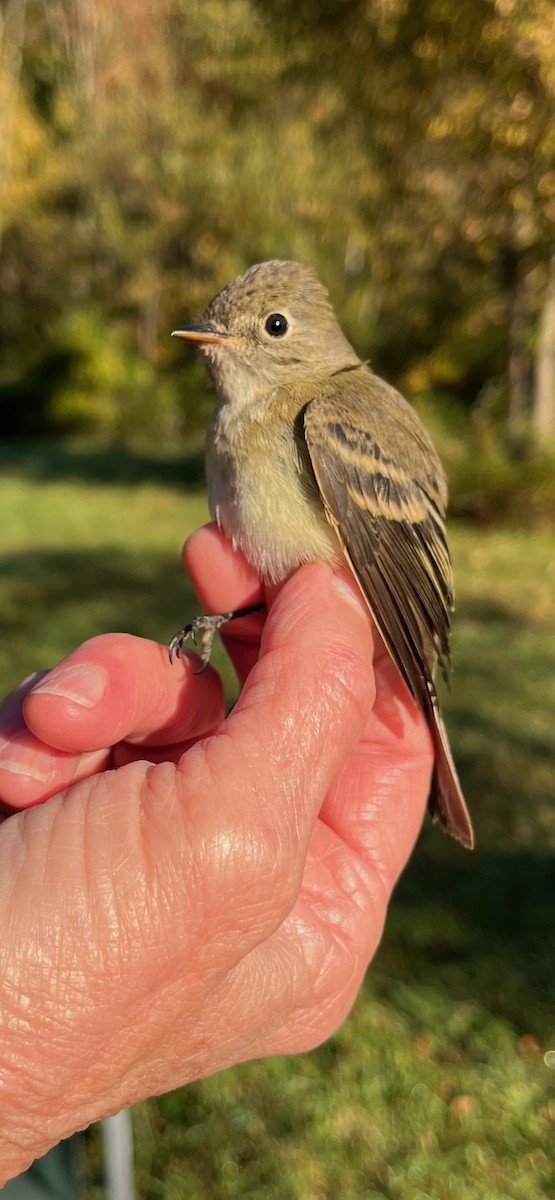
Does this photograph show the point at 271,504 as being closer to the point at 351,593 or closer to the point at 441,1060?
the point at 351,593

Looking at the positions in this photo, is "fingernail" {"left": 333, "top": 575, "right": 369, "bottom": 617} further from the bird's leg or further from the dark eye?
the dark eye

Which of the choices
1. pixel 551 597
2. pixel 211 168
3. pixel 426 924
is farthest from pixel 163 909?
pixel 211 168

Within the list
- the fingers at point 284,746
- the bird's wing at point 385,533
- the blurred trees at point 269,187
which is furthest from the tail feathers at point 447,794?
the blurred trees at point 269,187

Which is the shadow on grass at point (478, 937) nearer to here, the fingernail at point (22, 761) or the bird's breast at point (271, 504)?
the bird's breast at point (271, 504)

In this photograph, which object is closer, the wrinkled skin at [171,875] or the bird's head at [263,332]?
the wrinkled skin at [171,875]

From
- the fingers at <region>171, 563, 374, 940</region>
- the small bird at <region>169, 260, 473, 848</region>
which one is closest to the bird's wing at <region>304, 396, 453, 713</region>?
the small bird at <region>169, 260, 473, 848</region>

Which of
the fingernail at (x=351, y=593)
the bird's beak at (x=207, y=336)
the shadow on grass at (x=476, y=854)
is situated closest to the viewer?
the fingernail at (x=351, y=593)
